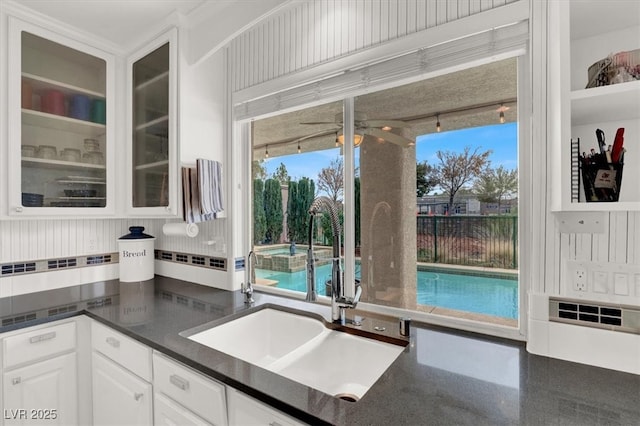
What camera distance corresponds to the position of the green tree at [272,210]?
1.91m

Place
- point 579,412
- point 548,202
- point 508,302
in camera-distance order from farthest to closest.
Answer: point 508,302 < point 548,202 < point 579,412

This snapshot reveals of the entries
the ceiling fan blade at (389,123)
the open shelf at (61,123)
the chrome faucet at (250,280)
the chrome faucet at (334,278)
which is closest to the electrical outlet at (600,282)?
the chrome faucet at (334,278)

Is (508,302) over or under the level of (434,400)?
over

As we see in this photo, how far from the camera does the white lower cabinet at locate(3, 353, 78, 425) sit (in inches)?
53.2

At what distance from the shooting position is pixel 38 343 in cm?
143

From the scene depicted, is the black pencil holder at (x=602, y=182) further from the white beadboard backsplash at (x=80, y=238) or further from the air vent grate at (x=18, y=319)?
the air vent grate at (x=18, y=319)

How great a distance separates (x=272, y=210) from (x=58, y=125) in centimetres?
130

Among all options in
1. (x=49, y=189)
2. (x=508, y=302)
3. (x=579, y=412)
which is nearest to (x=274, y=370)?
(x=579, y=412)

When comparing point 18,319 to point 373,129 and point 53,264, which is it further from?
point 373,129

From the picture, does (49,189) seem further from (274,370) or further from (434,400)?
(434,400)

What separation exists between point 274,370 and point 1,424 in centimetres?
129

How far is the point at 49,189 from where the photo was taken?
1.72 m

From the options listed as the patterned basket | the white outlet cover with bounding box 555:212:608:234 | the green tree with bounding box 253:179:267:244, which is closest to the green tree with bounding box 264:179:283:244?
the green tree with bounding box 253:179:267:244

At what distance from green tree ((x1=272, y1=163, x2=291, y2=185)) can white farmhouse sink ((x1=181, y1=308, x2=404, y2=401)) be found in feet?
2.46
